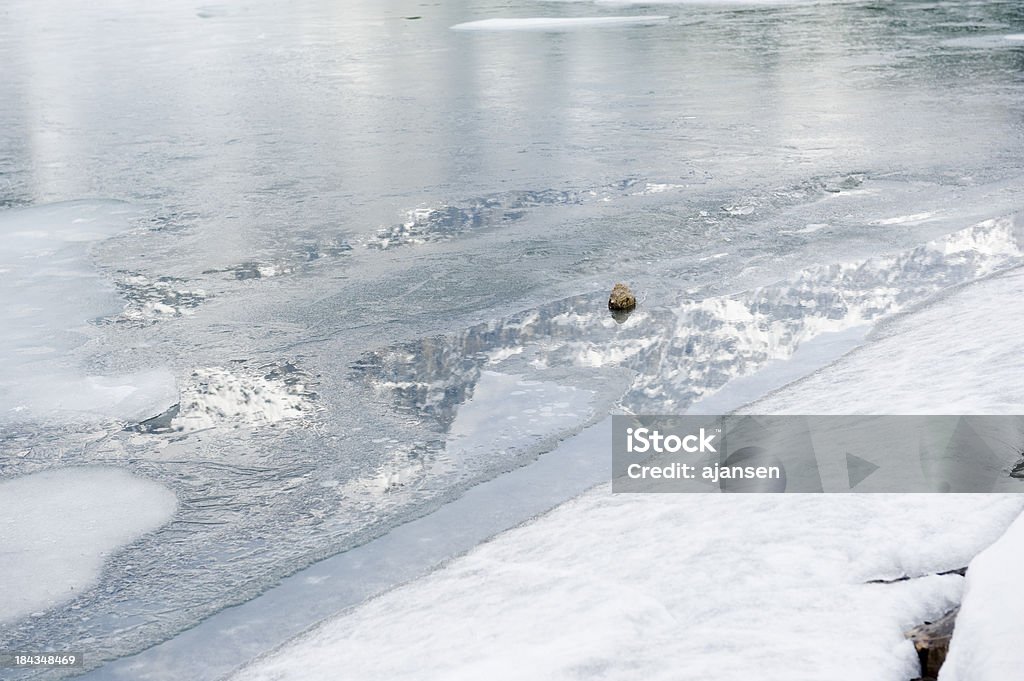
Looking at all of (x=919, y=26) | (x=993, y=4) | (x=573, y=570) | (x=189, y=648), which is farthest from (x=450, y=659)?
(x=993, y=4)

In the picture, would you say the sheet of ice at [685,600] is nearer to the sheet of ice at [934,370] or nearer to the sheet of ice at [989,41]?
the sheet of ice at [934,370]

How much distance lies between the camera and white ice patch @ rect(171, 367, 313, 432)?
4.20m

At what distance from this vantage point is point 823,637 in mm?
2434

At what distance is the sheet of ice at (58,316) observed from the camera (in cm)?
442

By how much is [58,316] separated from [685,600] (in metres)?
3.65

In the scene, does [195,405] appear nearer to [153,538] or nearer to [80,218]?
[153,538]

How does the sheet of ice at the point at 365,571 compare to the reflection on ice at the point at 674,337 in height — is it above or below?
below

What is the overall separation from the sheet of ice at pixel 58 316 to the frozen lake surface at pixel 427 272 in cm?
2

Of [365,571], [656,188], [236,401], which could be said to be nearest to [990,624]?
[365,571]

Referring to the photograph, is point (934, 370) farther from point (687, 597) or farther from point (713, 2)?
point (713, 2)

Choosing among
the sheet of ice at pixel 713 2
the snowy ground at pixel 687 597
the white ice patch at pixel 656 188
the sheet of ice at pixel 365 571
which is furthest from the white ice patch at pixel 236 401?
the sheet of ice at pixel 713 2

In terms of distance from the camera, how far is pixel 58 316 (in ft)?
17.6

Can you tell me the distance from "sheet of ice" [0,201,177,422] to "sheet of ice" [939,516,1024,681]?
2.94 meters

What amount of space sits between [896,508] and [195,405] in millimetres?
2514
